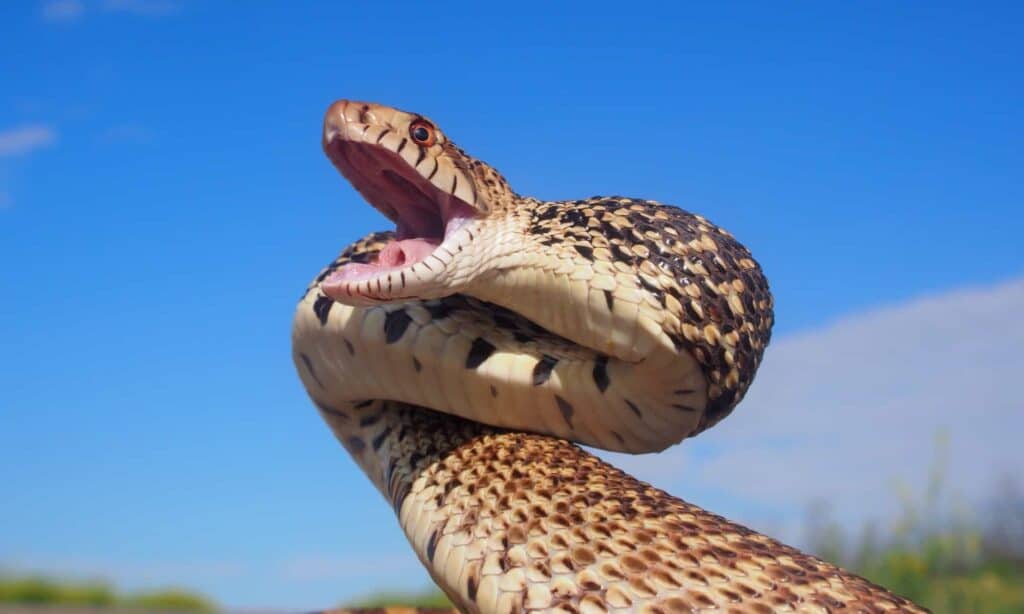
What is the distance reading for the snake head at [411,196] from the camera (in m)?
4.08

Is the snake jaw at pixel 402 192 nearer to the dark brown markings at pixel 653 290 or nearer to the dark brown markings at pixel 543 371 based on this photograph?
the dark brown markings at pixel 543 371

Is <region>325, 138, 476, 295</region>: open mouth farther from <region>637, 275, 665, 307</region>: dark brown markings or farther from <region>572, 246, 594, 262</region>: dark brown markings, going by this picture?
<region>637, 275, 665, 307</region>: dark brown markings

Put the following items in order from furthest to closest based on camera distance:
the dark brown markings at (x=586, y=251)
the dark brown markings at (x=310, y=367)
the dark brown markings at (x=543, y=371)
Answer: the dark brown markings at (x=310, y=367) < the dark brown markings at (x=543, y=371) < the dark brown markings at (x=586, y=251)

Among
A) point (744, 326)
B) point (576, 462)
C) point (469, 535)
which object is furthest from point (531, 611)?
point (744, 326)

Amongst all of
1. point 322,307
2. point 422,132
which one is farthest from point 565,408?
point 422,132

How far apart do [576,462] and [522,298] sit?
0.67 metres

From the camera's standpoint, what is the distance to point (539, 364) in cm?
438

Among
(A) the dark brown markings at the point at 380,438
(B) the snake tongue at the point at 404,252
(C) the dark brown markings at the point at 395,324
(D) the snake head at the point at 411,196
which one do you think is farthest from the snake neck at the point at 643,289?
(A) the dark brown markings at the point at 380,438

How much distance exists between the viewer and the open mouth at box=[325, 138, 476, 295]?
164 inches

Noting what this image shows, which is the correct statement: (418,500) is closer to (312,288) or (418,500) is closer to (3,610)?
(312,288)

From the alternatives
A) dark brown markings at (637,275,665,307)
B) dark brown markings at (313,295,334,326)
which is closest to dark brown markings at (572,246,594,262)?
dark brown markings at (637,275,665,307)

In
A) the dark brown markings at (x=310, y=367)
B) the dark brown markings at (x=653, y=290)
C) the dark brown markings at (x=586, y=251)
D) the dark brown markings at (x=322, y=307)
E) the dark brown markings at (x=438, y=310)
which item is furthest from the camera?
→ the dark brown markings at (x=310, y=367)

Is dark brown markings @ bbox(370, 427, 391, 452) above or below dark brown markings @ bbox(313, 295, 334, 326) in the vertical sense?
below

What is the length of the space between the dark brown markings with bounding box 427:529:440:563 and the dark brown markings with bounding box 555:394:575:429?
69cm
